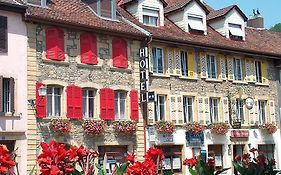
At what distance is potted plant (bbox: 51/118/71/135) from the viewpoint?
1898cm

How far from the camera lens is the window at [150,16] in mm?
24156

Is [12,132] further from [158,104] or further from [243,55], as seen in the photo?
[243,55]

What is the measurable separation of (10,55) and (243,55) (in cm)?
1349

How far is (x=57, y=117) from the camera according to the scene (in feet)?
63.8

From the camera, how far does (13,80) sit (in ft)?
60.5

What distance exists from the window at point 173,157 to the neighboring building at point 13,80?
727 cm

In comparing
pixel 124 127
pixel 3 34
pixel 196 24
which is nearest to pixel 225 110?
pixel 196 24

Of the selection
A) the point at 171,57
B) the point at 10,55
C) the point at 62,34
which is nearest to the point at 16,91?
the point at 10,55

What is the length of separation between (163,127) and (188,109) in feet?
8.26

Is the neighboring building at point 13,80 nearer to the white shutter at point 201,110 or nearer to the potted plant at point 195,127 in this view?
the potted plant at point 195,127

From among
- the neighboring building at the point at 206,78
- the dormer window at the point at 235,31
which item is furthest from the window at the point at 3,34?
the dormer window at the point at 235,31

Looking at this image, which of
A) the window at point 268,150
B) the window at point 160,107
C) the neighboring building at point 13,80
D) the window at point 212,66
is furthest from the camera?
the window at point 268,150

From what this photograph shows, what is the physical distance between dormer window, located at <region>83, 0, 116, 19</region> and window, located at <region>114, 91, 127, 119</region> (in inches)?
134

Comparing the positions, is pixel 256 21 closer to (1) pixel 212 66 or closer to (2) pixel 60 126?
(1) pixel 212 66
